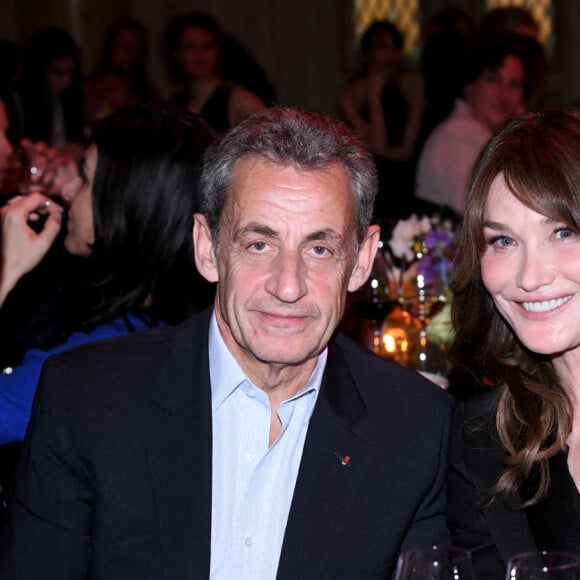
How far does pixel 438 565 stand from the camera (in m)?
1.56

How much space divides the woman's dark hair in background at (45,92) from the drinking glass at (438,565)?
494 centimetres

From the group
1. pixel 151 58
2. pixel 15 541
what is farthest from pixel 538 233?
pixel 151 58

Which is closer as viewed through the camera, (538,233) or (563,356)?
(538,233)

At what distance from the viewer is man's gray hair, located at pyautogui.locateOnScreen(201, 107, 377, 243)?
7.53 ft

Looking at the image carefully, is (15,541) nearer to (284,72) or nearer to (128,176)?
(128,176)

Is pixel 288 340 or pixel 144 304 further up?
pixel 288 340

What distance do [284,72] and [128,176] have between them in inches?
305

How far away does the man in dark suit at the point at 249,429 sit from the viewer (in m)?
2.22

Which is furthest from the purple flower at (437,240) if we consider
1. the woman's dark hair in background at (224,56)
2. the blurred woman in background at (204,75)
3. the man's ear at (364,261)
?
the woman's dark hair in background at (224,56)

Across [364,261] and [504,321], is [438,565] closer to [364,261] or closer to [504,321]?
[364,261]

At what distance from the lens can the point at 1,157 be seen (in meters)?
4.33

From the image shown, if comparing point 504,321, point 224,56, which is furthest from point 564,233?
point 224,56

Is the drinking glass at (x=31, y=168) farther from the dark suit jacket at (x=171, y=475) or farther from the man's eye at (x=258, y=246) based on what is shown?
the man's eye at (x=258, y=246)

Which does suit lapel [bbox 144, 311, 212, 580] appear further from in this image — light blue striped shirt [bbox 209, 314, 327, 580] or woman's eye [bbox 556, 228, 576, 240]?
woman's eye [bbox 556, 228, 576, 240]
